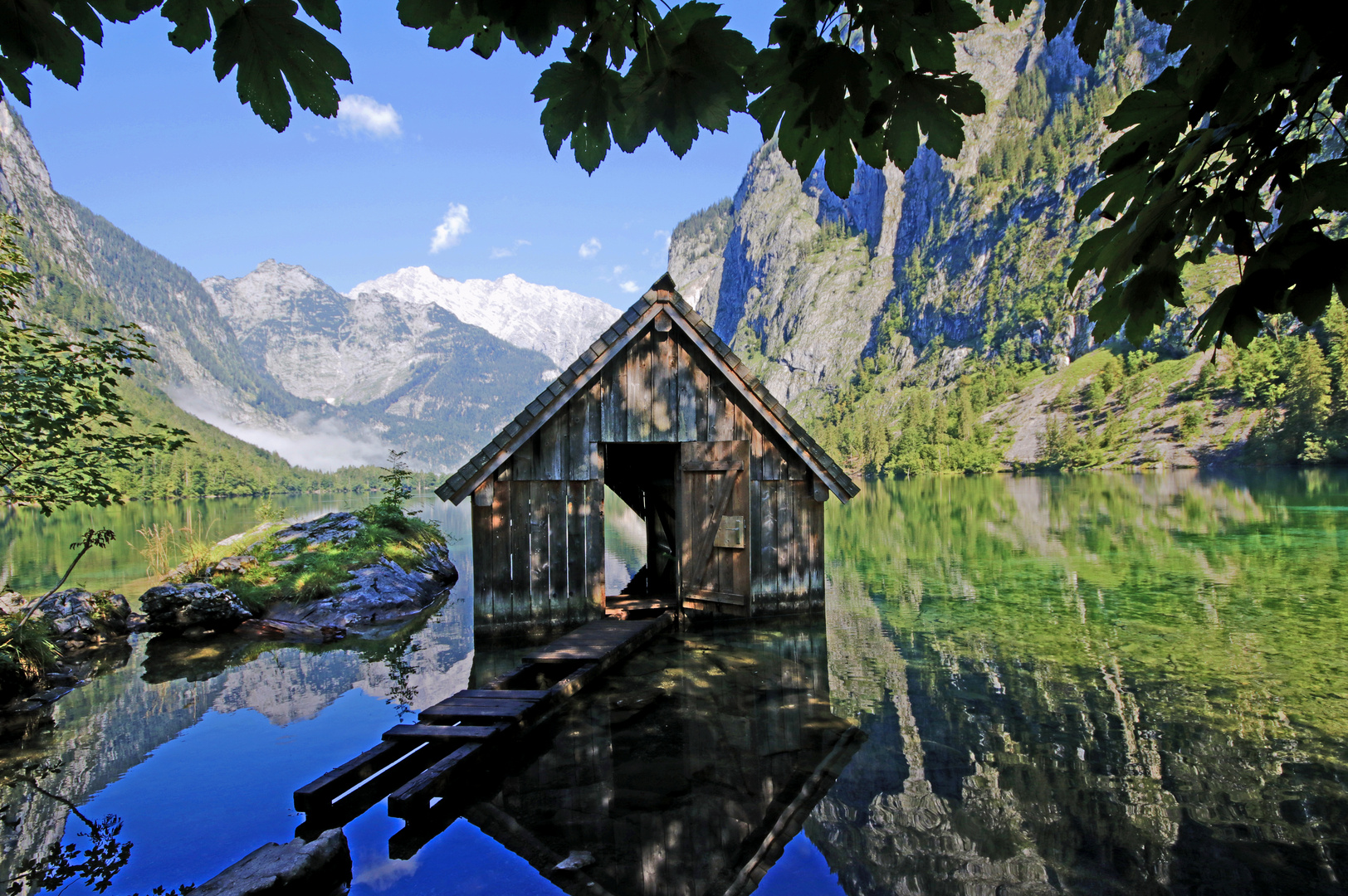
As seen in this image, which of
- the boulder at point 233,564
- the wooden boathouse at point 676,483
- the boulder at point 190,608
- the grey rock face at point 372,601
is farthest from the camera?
the boulder at point 233,564

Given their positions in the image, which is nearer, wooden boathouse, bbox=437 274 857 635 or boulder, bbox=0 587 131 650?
boulder, bbox=0 587 131 650

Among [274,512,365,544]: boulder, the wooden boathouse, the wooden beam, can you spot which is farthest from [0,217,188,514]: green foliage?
the wooden beam

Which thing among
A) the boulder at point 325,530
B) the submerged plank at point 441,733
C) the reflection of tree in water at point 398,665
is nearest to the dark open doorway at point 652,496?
the reflection of tree in water at point 398,665

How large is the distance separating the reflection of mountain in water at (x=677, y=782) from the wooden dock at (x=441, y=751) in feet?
1.11

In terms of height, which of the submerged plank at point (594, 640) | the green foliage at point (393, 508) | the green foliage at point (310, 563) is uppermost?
the green foliage at point (393, 508)

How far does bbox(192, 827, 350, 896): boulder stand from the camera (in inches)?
150

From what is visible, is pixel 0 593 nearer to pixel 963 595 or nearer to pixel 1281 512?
pixel 963 595

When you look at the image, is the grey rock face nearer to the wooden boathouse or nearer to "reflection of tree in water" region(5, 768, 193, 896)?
the wooden boathouse

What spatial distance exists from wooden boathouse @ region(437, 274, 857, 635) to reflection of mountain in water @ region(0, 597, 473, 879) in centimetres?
159

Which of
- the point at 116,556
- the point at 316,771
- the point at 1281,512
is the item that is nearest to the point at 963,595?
the point at 316,771

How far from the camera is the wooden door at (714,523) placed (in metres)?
12.1

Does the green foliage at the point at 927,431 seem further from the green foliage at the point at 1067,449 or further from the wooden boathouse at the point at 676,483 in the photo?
the wooden boathouse at the point at 676,483

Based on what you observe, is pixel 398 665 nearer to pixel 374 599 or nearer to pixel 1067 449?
pixel 374 599

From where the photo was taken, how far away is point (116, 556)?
71.8ft
